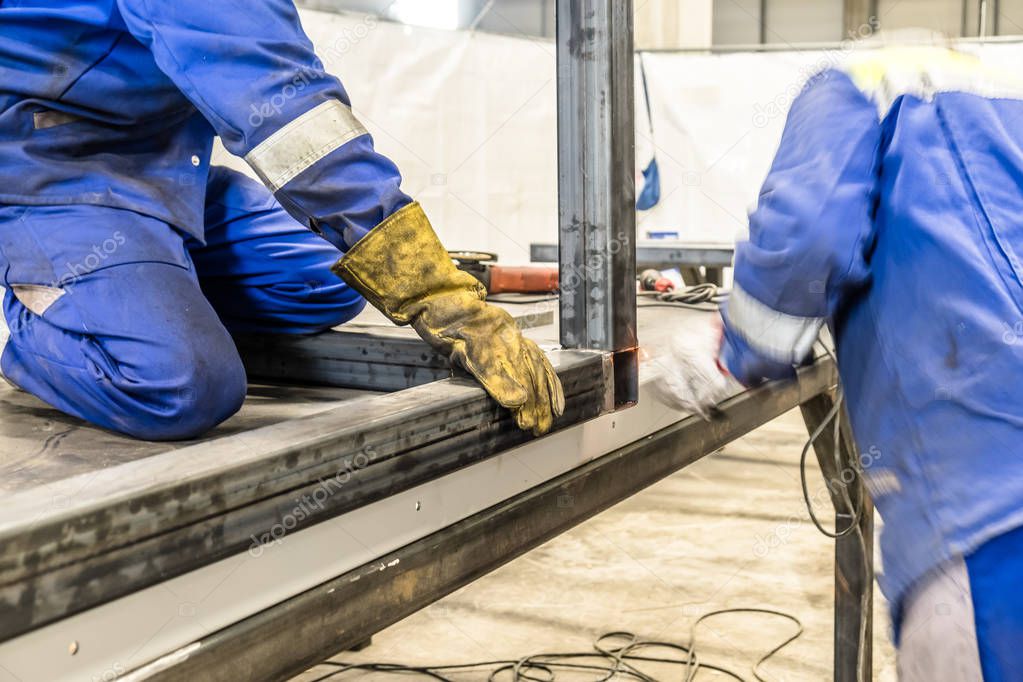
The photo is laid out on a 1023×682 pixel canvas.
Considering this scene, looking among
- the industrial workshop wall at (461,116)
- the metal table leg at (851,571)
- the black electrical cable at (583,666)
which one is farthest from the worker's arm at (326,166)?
the industrial workshop wall at (461,116)

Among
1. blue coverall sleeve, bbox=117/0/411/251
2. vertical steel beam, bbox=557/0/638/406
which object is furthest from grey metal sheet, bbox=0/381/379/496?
vertical steel beam, bbox=557/0/638/406

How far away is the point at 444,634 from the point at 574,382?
1.49 meters

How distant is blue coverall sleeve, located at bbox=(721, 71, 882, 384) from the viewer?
3.18ft

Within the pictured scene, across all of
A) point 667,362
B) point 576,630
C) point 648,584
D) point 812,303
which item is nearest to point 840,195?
point 812,303

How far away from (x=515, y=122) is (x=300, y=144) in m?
4.66

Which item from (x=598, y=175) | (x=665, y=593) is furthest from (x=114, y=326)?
(x=665, y=593)

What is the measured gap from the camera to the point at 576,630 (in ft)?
8.61

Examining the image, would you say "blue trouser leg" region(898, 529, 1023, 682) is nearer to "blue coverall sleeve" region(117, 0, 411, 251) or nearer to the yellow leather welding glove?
the yellow leather welding glove

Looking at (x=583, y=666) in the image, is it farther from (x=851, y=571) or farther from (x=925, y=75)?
(x=925, y=75)

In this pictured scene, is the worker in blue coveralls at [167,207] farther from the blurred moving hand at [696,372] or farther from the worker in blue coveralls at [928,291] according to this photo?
the worker in blue coveralls at [928,291]

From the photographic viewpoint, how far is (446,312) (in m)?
1.25

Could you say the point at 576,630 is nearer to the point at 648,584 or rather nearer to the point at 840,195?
the point at 648,584

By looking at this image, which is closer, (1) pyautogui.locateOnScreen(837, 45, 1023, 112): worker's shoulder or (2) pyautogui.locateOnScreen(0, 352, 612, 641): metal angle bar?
(2) pyautogui.locateOnScreen(0, 352, 612, 641): metal angle bar

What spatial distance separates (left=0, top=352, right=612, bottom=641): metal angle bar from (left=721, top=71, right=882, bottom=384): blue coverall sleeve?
0.36 meters
